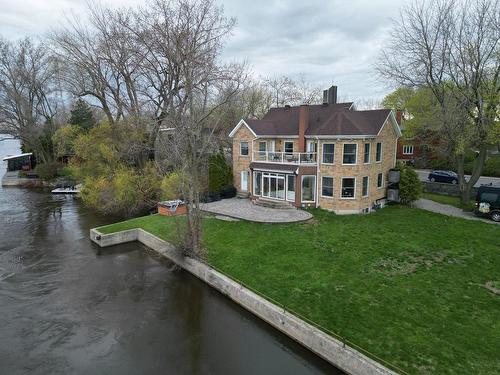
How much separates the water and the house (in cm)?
1078

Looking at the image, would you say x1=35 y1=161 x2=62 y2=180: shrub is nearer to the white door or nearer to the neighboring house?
the white door

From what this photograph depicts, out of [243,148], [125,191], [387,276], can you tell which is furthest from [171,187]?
[387,276]

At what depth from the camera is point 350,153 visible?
22.3 metres

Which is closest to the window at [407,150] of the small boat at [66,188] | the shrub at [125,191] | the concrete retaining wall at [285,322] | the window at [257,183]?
the window at [257,183]

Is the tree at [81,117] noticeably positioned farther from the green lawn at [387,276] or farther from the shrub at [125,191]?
the green lawn at [387,276]

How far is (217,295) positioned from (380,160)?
16278 millimetres

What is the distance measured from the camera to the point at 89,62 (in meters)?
29.9

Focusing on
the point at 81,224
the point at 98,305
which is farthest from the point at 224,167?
the point at 98,305

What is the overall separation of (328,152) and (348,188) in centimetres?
285

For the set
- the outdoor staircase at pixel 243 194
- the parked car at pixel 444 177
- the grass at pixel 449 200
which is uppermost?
the parked car at pixel 444 177

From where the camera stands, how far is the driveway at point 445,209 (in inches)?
837

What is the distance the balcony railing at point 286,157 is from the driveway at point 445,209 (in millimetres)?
8764

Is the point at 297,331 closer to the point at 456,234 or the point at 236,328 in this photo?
the point at 236,328

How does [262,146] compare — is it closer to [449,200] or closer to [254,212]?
[254,212]
